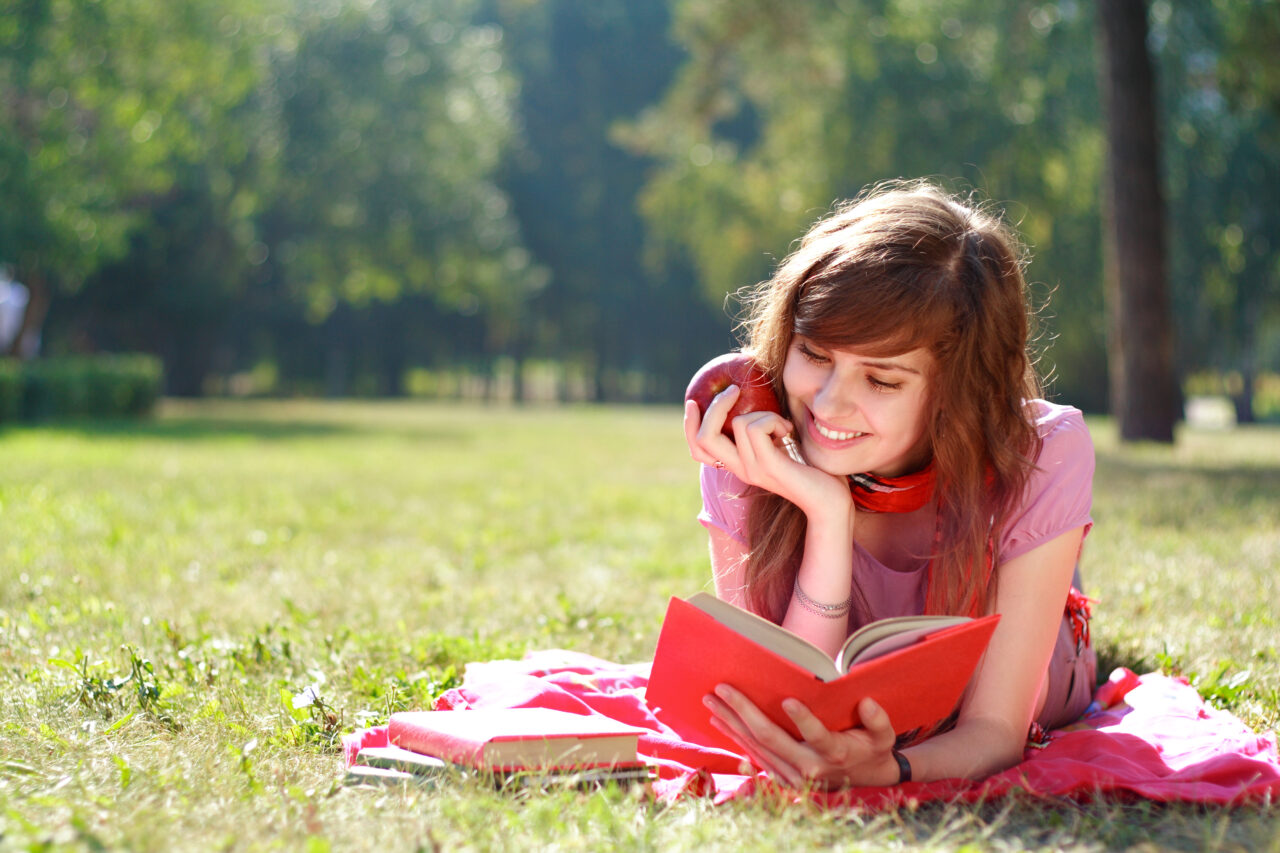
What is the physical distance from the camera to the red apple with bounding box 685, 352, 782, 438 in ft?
8.41

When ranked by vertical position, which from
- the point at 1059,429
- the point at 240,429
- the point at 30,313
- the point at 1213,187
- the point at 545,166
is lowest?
the point at 240,429

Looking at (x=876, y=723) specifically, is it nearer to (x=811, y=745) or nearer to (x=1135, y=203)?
(x=811, y=745)

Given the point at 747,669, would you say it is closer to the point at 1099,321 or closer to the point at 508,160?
the point at 1099,321

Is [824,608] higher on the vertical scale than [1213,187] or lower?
lower

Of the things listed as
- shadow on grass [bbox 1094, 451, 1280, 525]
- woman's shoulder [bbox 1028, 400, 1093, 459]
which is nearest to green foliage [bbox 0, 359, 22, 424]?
shadow on grass [bbox 1094, 451, 1280, 525]

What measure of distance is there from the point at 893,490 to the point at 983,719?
0.54m

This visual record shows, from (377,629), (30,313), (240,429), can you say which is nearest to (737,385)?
(377,629)

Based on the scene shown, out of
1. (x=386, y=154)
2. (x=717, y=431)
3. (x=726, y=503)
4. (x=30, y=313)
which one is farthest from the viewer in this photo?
(x=386, y=154)

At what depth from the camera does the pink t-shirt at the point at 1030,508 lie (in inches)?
97.1

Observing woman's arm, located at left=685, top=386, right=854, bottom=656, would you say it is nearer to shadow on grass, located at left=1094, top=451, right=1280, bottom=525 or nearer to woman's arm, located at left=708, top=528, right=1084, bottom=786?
woman's arm, located at left=708, top=528, right=1084, bottom=786

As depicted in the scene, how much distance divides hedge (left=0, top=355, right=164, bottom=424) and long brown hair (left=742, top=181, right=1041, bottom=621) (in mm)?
15986

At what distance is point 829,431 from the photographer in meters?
2.47

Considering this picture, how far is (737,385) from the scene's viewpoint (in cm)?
256

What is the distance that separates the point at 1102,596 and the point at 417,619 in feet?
9.06
